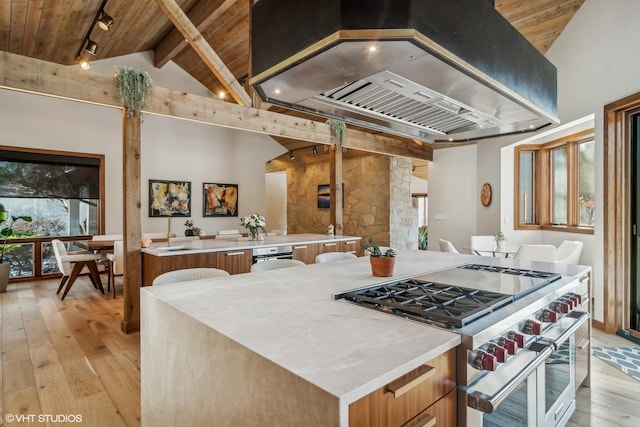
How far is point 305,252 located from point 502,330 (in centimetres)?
353

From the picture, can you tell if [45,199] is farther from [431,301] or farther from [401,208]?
[431,301]

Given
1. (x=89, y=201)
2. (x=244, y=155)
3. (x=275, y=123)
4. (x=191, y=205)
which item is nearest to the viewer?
(x=275, y=123)

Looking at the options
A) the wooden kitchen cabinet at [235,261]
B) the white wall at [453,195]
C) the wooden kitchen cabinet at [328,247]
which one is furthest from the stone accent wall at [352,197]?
the wooden kitchen cabinet at [235,261]

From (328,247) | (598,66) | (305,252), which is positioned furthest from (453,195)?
(305,252)

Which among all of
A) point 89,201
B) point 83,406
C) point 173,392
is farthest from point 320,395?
point 89,201

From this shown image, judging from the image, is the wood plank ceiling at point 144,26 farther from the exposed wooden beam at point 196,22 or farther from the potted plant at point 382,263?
the potted plant at point 382,263

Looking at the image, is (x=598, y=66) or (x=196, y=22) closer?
(x=598, y=66)

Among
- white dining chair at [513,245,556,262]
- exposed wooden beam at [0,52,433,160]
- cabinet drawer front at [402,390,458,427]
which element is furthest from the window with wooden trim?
cabinet drawer front at [402,390,458,427]

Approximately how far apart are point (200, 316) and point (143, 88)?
3.18 m

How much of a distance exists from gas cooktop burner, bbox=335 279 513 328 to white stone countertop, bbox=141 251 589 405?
49 mm

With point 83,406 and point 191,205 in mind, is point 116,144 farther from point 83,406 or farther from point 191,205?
point 83,406

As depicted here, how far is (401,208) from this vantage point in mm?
7375

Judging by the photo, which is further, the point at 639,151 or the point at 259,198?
the point at 259,198

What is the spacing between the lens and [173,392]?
1342 millimetres
